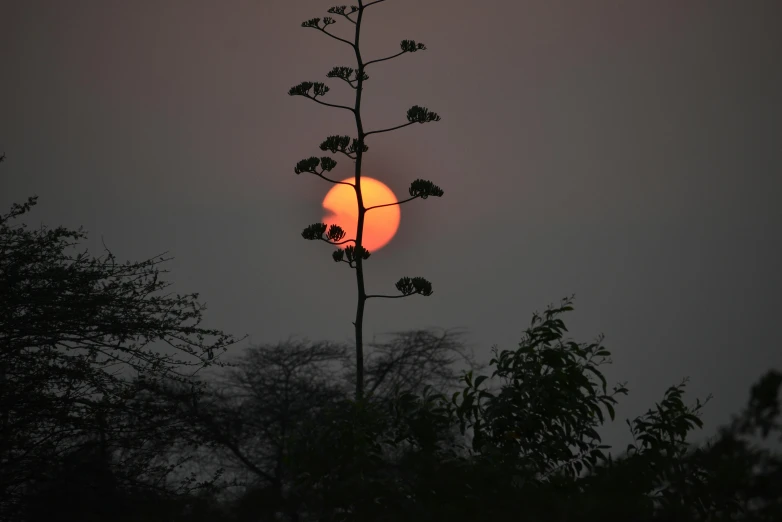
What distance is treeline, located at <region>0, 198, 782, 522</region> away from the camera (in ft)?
12.9

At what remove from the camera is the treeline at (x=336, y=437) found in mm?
3928

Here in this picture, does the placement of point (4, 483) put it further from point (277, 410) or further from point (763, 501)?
point (277, 410)

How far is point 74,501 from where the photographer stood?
16.0 ft

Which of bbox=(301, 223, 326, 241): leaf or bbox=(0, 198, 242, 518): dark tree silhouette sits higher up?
bbox=(301, 223, 326, 241): leaf

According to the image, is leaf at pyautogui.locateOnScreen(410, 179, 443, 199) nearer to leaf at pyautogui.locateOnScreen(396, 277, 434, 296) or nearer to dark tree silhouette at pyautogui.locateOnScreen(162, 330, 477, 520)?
leaf at pyautogui.locateOnScreen(396, 277, 434, 296)

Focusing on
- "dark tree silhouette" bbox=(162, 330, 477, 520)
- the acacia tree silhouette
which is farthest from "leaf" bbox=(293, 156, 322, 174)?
"dark tree silhouette" bbox=(162, 330, 477, 520)

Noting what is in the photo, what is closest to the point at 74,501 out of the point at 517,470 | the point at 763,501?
the point at 517,470

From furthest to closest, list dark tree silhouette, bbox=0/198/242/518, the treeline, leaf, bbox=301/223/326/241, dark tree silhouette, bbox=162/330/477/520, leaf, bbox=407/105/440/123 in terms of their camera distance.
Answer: dark tree silhouette, bbox=162/330/477/520
leaf, bbox=407/105/440/123
leaf, bbox=301/223/326/241
dark tree silhouette, bbox=0/198/242/518
the treeline

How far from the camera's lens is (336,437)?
5195 millimetres

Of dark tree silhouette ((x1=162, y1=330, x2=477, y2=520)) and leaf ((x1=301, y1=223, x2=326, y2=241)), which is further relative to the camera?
dark tree silhouette ((x1=162, y1=330, x2=477, y2=520))

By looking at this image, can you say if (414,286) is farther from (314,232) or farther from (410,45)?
(410,45)

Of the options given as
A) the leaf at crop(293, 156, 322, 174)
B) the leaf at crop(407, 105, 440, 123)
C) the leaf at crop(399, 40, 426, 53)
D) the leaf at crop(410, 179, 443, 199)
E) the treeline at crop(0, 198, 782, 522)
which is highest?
the leaf at crop(399, 40, 426, 53)

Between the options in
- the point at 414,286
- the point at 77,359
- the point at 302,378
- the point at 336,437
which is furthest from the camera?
the point at 302,378

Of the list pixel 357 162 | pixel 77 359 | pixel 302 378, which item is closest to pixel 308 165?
pixel 357 162
